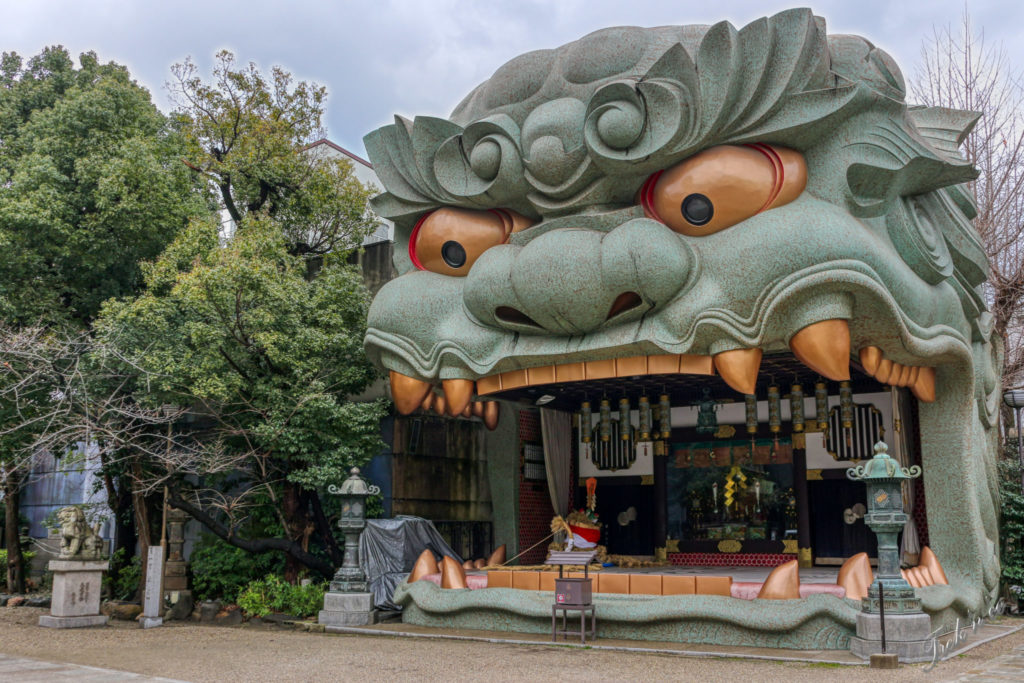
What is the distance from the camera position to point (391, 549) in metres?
13.7

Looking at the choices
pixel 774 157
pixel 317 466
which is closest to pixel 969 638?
pixel 774 157

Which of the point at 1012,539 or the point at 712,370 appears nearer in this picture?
the point at 712,370

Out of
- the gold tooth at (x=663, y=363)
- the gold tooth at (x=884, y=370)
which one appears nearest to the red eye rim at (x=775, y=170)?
the gold tooth at (x=663, y=363)

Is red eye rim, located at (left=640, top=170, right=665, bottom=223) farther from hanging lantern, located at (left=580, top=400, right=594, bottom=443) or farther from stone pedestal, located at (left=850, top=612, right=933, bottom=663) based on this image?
stone pedestal, located at (left=850, top=612, right=933, bottom=663)

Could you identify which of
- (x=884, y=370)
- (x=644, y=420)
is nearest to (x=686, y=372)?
(x=884, y=370)

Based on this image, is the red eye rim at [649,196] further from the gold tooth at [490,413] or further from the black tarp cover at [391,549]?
the black tarp cover at [391,549]

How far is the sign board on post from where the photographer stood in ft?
44.2

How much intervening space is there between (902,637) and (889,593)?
0.44 meters

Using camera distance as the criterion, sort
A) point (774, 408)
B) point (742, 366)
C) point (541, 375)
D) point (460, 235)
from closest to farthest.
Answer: point (742, 366) < point (541, 375) < point (460, 235) < point (774, 408)

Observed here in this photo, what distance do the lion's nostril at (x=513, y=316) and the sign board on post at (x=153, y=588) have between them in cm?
662

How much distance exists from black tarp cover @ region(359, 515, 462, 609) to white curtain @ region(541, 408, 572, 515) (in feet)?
7.27

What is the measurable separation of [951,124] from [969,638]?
651 cm

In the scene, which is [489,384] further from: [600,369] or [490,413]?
[490,413]

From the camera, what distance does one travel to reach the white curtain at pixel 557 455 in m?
15.3
